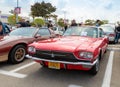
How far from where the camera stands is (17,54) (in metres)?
6.07

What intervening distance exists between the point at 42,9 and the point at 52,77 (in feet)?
149

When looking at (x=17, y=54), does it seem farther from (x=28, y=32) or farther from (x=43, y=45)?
(x=43, y=45)

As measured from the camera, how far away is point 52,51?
432cm

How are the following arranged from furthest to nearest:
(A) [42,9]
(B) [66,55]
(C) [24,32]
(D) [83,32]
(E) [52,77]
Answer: (A) [42,9], (C) [24,32], (D) [83,32], (E) [52,77], (B) [66,55]

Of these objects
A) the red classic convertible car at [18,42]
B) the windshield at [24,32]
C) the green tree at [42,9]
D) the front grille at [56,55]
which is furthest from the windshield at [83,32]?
the green tree at [42,9]

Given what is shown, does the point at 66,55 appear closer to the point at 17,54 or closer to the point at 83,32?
the point at 83,32

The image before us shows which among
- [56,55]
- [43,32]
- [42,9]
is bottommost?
[56,55]

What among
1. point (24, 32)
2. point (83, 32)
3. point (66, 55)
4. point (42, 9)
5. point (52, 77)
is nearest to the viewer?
point (66, 55)

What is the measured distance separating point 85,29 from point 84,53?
2.10 meters

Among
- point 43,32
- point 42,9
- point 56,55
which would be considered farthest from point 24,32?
point 42,9

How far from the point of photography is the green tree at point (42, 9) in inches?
1921

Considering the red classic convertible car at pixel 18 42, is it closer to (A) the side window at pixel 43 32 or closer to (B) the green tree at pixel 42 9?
(A) the side window at pixel 43 32

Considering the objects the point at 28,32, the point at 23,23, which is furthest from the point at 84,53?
the point at 23,23

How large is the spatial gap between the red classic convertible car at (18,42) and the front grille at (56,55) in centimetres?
150
